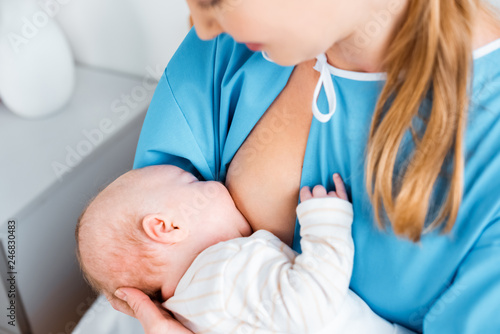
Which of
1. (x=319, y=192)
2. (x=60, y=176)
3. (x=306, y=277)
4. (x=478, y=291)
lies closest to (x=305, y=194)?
(x=319, y=192)

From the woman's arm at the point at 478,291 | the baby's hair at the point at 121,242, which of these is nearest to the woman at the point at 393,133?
the woman's arm at the point at 478,291

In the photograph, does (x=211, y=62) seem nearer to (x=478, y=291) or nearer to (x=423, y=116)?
(x=423, y=116)

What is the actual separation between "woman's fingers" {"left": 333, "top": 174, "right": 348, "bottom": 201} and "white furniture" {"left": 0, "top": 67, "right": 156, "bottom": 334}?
92 centimetres

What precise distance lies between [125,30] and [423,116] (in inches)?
46.3

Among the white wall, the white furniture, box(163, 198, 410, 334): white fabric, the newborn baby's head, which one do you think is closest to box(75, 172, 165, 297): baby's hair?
the newborn baby's head

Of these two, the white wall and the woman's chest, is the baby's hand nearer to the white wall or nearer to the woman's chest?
the woman's chest

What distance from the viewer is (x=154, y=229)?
0.88 m

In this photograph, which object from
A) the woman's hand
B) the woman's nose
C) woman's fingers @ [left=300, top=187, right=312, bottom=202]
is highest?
the woman's nose

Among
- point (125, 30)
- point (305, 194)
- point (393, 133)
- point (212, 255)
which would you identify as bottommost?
point (212, 255)

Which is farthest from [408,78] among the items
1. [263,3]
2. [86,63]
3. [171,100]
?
[86,63]

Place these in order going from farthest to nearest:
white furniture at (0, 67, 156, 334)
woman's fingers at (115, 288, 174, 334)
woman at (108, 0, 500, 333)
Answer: white furniture at (0, 67, 156, 334), woman's fingers at (115, 288, 174, 334), woman at (108, 0, 500, 333)

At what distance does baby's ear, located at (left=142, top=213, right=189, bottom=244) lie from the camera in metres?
0.87

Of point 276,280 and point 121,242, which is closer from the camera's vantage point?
point 276,280

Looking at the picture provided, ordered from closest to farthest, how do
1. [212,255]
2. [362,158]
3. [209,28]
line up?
[209,28] < [362,158] < [212,255]
